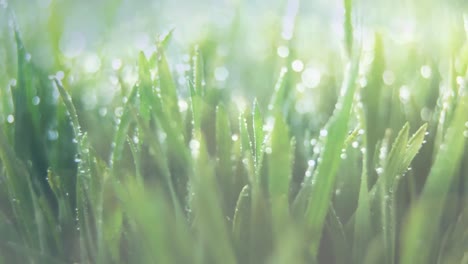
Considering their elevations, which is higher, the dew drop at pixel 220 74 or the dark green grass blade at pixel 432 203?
the dew drop at pixel 220 74

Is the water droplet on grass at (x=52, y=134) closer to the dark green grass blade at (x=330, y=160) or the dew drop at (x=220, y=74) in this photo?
the dew drop at (x=220, y=74)

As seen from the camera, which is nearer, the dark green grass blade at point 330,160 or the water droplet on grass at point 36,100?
the dark green grass blade at point 330,160

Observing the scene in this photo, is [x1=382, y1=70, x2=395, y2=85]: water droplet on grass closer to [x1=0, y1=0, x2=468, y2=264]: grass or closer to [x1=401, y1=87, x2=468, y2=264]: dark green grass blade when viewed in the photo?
[x1=0, y1=0, x2=468, y2=264]: grass

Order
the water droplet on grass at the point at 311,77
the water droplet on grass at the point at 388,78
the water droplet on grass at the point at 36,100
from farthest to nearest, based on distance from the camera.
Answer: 1. the water droplet on grass at the point at 311,77
2. the water droplet on grass at the point at 388,78
3. the water droplet on grass at the point at 36,100

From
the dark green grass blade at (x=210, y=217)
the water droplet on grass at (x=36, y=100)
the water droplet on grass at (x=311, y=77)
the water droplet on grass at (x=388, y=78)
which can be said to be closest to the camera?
the dark green grass blade at (x=210, y=217)

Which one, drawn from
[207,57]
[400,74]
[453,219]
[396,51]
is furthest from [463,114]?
[396,51]

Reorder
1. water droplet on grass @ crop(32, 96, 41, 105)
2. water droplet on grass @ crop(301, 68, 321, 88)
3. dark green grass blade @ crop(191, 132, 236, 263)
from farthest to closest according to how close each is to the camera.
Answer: water droplet on grass @ crop(301, 68, 321, 88) → water droplet on grass @ crop(32, 96, 41, 105) → dark green grass blade @ crop(191, 132, 236, 263)

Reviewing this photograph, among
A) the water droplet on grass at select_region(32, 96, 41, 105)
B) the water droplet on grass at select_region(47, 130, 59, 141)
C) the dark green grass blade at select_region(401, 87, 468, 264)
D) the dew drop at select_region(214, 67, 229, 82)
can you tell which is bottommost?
the dark green grass blade at select_region(401, 87, 468, 264)

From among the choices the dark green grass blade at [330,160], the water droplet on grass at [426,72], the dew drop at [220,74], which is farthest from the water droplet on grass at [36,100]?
the water droplet on grass at [426,72]

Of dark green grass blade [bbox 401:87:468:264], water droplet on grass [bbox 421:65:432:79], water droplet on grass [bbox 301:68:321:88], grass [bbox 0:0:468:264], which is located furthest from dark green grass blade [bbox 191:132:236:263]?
water droplet on grass [bbox 301:68:321:88]
